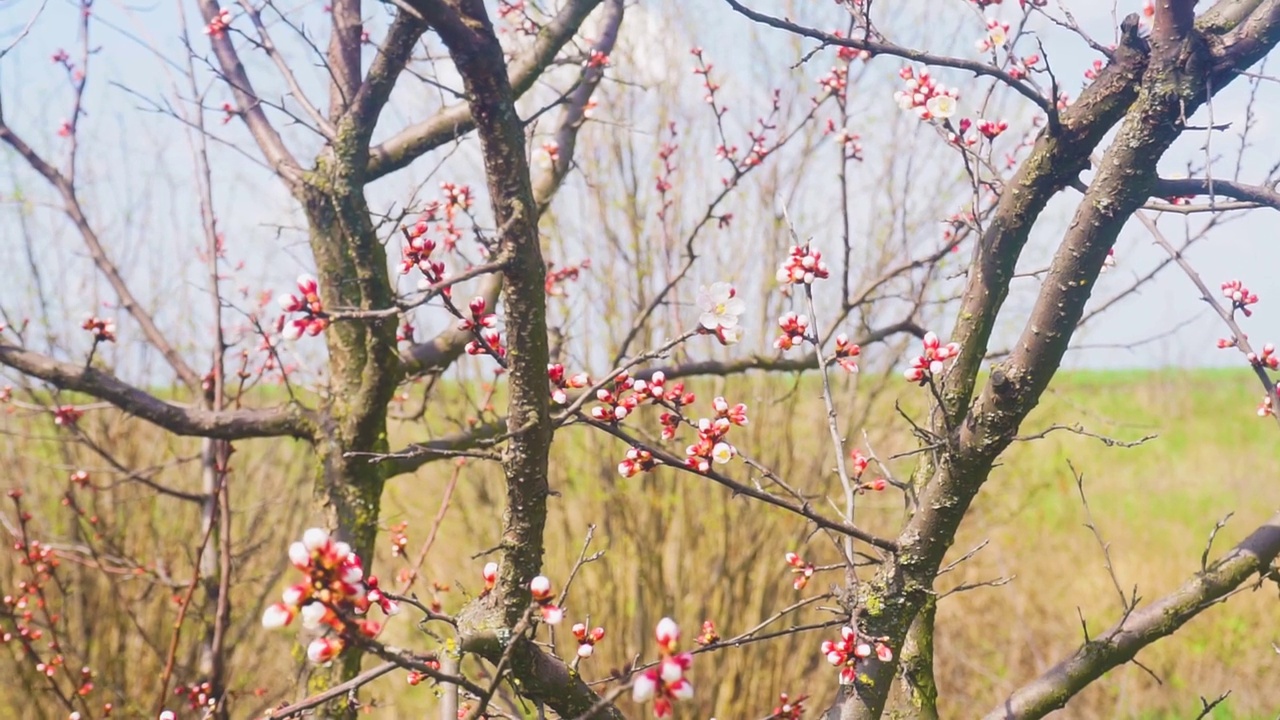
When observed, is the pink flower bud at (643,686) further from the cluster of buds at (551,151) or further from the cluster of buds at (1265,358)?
the cluster of buds at (551,151)

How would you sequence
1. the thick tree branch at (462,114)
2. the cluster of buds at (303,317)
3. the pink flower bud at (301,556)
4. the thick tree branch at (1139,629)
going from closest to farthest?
the pink flower bud at (301,556), the cluster of buds at (303,317), the thick tree branch at (1139,629), the thick tree branch at (462,114)

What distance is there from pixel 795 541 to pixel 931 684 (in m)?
2.50

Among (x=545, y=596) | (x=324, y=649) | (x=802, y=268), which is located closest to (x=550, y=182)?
(x=802, y=268)

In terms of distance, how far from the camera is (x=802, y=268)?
4.69ft

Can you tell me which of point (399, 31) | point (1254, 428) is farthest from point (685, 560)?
point (1254, 428)

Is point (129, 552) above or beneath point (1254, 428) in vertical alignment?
beneath

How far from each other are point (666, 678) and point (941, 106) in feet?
4.14

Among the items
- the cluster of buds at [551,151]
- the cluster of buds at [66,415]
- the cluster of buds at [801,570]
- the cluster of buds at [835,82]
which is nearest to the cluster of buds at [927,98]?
the cluster of buds at [801,570]

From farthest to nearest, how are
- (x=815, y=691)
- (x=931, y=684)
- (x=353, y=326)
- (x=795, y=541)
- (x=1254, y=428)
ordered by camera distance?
(x=1254, y=428) → (x=815, y=691) → (x=795, y=541) → (x=353, y=326) → (x=931, y=684)

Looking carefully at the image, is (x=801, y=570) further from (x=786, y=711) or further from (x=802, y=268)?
(x=802, y=268)

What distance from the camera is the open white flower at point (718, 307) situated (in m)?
1.18

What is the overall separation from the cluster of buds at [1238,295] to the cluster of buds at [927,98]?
0.62 m

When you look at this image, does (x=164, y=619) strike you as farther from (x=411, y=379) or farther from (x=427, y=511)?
(x=411, y=379)

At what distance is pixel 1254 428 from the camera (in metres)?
10.5
